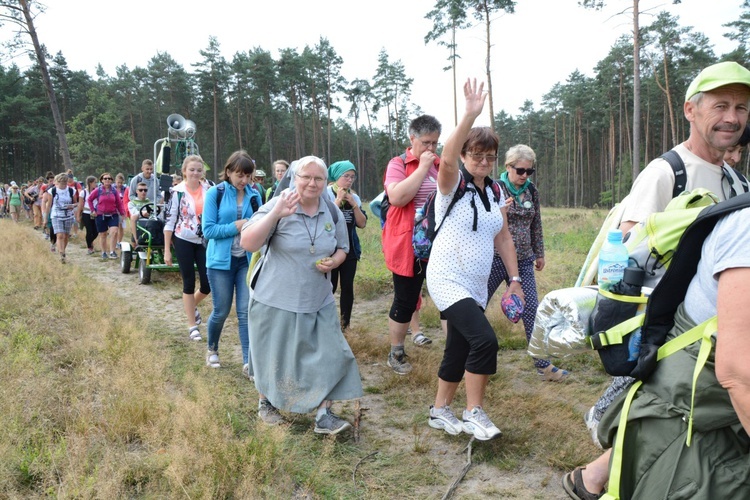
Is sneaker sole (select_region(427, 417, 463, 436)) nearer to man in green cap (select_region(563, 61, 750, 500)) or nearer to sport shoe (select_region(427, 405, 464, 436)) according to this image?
sport shoe (select_region(427, 405, 464, 436))

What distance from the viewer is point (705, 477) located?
1538 millimetres

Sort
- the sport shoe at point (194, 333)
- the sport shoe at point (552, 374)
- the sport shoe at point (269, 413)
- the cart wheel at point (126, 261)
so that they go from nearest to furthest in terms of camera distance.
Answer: the sport shoe at point (269, 413) → the sport shoe at point (552, 374) → the sport shoe at point (194, 333) → the cart wheel at point (126, 261)

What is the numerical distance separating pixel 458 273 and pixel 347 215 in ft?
9.42

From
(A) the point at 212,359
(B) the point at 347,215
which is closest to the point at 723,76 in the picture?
(B) the point at 347,215

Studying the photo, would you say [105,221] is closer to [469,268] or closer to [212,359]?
[212,359]

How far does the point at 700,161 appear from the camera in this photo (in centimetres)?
249

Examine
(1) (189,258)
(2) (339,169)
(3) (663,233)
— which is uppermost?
(2) (339,169)

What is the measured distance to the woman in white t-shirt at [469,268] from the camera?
3.22 meters

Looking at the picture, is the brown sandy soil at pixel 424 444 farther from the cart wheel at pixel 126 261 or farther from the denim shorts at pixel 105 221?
the denim shorts at pixel 105 221

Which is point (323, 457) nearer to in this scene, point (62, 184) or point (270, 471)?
point (270, 471)

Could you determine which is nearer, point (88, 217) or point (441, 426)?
point (441, 426)

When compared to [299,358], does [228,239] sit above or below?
above

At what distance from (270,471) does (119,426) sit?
119 centimetres

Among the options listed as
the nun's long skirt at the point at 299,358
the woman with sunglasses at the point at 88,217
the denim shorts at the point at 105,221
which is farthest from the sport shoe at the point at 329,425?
the woman with sunglasses at the point at 88,217
